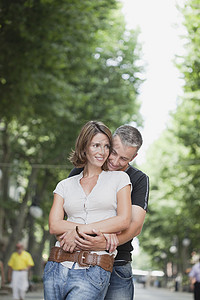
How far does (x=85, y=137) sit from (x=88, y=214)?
45 centimetres

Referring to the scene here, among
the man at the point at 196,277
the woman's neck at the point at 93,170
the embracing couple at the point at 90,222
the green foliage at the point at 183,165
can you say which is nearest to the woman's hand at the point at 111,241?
the embracing couple at the point at 90,222

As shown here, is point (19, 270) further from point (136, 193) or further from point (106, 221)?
point (106, 221)

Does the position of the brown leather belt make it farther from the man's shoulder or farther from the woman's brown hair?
the man's shoulder

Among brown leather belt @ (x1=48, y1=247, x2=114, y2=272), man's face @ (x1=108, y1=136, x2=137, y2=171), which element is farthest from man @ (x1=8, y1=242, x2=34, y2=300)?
brown leather belt @ (x1=48, y1=247, x2=114, y2=272)

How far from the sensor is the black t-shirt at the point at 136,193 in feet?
13.0

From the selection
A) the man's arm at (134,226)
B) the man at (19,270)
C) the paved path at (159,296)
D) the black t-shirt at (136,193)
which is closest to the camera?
the man's arm at (134,226)

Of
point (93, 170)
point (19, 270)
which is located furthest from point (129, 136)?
point (19, 270)

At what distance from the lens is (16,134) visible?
30.5 m

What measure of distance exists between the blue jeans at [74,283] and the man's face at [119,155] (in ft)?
2.78

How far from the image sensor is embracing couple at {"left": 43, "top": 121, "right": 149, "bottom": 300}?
11.1ft

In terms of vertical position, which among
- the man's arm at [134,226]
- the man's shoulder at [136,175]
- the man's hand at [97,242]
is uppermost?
the man's shoulder at [136,175]

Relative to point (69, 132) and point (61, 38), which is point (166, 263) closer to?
point (69, 132)

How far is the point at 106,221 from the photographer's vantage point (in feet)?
11.4

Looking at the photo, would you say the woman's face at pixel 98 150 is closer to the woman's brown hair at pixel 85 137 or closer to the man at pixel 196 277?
the woman's brown hair at pixel 85 137
